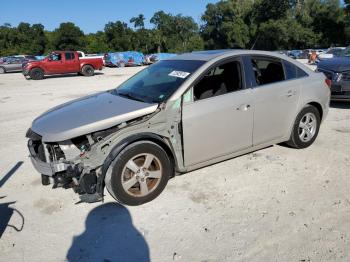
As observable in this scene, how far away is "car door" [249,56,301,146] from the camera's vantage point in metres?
4.96

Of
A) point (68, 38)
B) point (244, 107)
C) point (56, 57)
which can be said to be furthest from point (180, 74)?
point (68, 38)

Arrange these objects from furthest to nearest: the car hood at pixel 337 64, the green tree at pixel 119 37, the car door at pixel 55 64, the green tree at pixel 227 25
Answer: the green tree at pixel 227 25, the green tree at pixel 119 37, the car door at pixel 55 64, the car hood at pixel 337 64

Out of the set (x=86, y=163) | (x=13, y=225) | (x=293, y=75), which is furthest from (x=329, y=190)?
(x=13, y=225)

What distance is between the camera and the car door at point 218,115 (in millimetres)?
4381

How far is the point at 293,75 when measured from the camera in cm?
548

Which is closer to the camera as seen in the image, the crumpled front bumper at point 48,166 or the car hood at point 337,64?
the crumpled front bumper at point 48,166

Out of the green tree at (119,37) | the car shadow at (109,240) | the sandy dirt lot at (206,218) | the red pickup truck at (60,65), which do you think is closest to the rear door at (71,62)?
the red pickup truck at (60,65)

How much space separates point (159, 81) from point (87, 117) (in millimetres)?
1211

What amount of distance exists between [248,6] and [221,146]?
9259 cm

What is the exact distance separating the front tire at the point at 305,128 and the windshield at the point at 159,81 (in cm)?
196

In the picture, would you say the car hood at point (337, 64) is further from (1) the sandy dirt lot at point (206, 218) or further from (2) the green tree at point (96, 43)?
(2) the green tree at point (96, 43)

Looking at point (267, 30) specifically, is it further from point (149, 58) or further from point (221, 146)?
point (221, 146)

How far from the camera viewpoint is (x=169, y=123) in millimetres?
4227

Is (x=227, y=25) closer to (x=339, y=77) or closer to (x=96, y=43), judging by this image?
(x=96, y=43)
